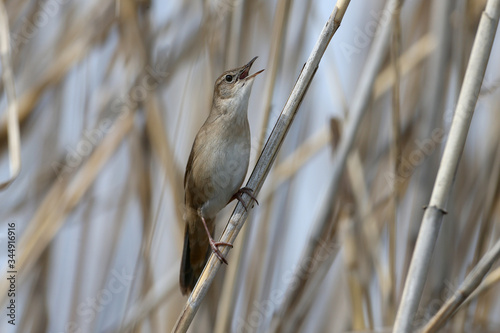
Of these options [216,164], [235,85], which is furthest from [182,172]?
[235,85]

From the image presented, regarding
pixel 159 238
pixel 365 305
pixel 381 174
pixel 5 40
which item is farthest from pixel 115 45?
pixel 365 305

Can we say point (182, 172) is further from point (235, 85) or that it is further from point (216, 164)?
point (235, 85)

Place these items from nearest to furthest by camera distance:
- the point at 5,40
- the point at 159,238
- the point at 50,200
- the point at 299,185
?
the point at 5,40, the point at 50,200, the point at 159,238, the point at 299,185

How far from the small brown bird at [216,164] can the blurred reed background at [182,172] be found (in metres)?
0.06

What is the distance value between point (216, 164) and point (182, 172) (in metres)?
0.28

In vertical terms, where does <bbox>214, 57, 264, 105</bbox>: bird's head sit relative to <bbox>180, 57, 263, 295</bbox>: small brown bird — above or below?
above

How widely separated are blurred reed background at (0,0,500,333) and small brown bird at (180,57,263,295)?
6cm

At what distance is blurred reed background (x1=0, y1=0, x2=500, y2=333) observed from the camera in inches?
83.4

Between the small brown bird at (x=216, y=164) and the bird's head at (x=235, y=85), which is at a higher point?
the bird's head at (x=235, y=85)

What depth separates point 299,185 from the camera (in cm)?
255

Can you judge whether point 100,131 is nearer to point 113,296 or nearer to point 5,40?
point 5,40

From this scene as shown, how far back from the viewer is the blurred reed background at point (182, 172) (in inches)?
83.4

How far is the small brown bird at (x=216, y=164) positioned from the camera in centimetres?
219

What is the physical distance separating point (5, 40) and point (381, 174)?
1.73 meters
